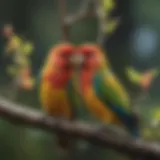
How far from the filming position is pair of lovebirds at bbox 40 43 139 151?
1009 mm

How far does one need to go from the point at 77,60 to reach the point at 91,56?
5cm

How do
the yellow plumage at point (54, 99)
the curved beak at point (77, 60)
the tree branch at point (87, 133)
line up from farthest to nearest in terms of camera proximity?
the yellow plumage at point (54, 99), the curved beak at point (77, 60), the tree branch at point (87, 133)

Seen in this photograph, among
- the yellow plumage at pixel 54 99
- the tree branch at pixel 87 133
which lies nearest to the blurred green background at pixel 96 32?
the yellow plumage at pixel 54 99

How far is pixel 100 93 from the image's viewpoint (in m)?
1.06

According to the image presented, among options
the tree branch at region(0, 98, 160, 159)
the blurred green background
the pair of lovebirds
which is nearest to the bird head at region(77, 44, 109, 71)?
the pair of lovebirds

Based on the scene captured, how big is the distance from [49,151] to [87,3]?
45 centimetres

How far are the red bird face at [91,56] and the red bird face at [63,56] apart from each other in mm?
20

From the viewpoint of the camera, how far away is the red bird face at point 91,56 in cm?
100

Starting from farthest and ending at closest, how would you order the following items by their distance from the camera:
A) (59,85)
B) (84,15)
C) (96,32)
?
(96,32) → (59,85) → (84,15)

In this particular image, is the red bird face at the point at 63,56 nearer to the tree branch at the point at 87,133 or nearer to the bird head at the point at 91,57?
the bird head at the point at 91,57

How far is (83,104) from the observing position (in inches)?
44.3

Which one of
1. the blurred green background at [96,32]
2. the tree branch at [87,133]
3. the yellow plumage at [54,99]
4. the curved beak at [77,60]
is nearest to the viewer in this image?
the tree branch at [87,133]

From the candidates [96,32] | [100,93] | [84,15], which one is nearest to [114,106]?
[100,93]

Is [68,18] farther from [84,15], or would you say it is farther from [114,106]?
[114,106]
